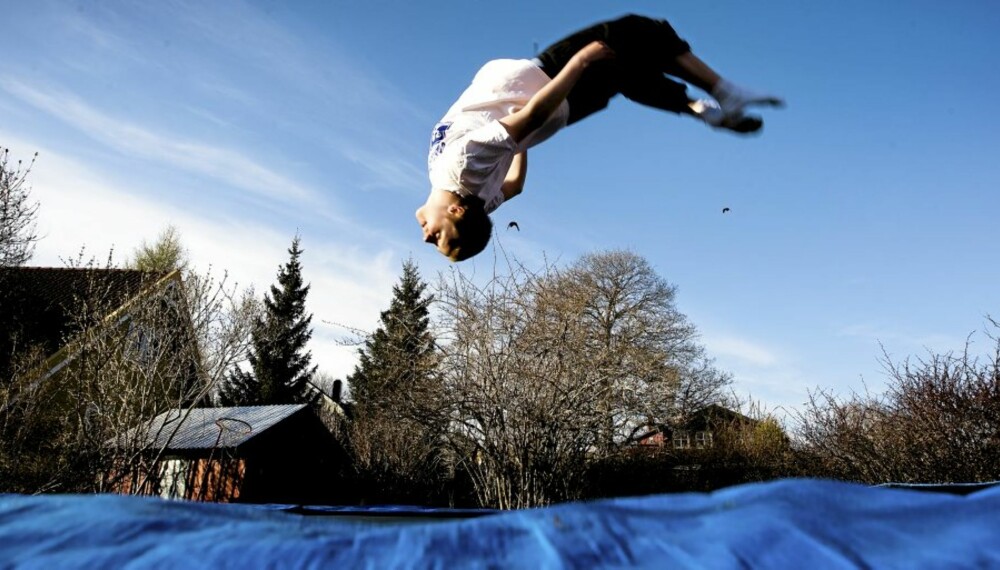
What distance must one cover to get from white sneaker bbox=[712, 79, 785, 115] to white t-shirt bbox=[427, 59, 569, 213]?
0.53 meters

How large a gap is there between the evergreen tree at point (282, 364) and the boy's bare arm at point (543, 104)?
1815 cm

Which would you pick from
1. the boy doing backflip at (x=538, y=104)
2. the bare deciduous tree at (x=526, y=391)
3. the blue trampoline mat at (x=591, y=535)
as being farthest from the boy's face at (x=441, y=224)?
the bare deciduous tree at (x=526, y=391)

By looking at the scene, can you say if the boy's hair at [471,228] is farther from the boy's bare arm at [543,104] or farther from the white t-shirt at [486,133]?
the boy's bare arm at [543,104]

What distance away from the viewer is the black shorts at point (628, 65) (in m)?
2.14

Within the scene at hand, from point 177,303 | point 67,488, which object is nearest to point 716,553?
point 67,488

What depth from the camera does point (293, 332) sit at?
20.9m

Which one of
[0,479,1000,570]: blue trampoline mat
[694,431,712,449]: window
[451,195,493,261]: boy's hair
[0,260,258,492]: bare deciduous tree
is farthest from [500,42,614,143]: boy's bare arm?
[694,431,712,449]: window

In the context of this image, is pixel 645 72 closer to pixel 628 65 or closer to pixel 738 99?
pixel 628 65

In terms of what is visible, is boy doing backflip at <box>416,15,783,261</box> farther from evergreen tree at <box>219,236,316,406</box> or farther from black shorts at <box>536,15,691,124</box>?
evergreen tree at <box>219,236,316,406</box>

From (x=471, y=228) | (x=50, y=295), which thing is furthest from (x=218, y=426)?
(x=471, y=228)

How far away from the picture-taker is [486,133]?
6.28 feet

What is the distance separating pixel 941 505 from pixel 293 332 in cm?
2107

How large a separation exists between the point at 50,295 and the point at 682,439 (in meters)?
12.8

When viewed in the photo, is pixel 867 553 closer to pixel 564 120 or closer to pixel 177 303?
pixel 564 120
